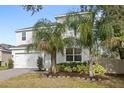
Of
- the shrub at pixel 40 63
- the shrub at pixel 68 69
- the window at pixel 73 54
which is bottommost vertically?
the shrub at pixel 68 69

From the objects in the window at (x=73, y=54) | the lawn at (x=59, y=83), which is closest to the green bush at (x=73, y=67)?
the window at (x=73, y=54)

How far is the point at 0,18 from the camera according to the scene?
92.6 ft

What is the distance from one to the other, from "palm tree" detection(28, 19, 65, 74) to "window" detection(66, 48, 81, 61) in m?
4.76

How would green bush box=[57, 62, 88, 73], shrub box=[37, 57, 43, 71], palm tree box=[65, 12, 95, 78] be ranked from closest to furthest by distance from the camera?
→ palm tree box=[65, 12, 95, 78] → green bush box=[57, 62, 88, 73] → shrub box=[37, 57, 43, 71]

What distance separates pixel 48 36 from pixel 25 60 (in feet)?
34.1

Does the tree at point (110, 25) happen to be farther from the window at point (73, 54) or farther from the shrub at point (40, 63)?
the shrub at point (40, 63)

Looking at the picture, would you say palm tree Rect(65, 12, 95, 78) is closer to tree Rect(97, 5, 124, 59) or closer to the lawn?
tree Rect(97, 5, 124, 59)

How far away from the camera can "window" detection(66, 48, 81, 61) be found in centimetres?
2486

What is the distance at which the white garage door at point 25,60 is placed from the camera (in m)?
28.5

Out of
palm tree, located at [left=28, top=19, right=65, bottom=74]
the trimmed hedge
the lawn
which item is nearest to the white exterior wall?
the trimmed hedge

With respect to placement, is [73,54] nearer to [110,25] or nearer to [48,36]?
[48,36]

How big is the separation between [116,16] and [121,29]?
3.76ft

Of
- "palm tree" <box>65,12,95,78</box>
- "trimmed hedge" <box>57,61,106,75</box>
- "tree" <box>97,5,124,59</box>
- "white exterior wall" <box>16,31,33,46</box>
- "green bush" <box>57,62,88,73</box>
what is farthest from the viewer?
"white exterior wall" <box>16,31,33,46</box>
